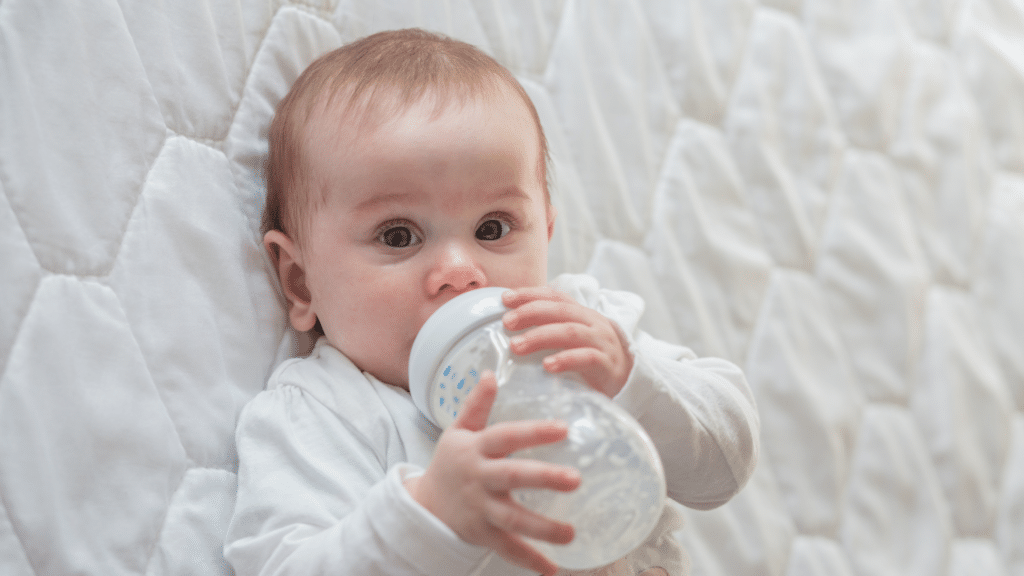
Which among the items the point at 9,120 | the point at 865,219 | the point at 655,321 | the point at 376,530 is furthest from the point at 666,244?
the point at 9,120

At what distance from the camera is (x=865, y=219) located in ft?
3.35

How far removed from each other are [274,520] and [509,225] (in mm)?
295

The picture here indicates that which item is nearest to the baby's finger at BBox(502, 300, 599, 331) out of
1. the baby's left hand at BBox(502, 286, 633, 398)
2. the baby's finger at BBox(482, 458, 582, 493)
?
the baby's left hand at BBox(502, 286, 633, 398)

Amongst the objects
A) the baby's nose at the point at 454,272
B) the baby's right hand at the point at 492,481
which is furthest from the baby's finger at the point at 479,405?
the baby's nose at the point at 454,272

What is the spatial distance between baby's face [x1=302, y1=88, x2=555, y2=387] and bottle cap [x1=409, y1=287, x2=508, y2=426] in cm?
6

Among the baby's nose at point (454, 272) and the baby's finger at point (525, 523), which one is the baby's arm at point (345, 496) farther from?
the baby's nose at point (454, 272)

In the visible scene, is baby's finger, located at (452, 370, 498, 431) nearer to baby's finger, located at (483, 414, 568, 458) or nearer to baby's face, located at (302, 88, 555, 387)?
baby's finger, located at (483, 414, 568, 458)

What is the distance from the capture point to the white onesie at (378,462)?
50cm

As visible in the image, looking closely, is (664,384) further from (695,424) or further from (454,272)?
(454,272)

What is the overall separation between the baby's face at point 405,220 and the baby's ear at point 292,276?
27 mm

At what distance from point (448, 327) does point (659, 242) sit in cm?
44

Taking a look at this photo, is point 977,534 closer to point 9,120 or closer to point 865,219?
point 865,219

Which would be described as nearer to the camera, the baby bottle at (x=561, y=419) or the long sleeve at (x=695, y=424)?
the baby bottle at (x=561, y=419)

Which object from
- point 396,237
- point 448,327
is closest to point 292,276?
point 396,237
